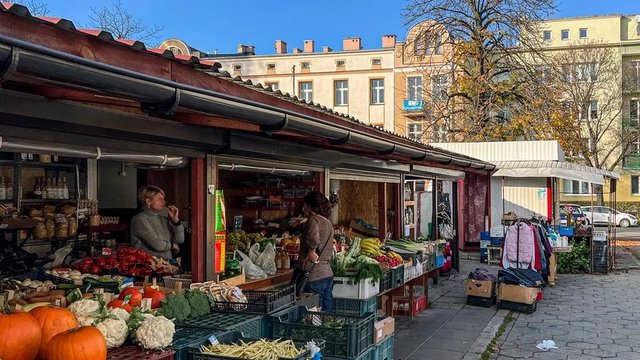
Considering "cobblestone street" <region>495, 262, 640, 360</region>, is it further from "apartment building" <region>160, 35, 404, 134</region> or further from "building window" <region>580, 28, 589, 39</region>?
"building window" <region>580, 28, 589, 39</region>

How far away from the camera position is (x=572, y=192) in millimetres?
45281

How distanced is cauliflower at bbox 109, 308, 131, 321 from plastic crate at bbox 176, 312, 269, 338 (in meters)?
0.45

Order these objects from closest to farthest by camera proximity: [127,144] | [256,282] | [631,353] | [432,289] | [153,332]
Result: [153,332] < [127,144] < [256,282] < [631,353] < [432,289]

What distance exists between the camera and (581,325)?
9.23 meters

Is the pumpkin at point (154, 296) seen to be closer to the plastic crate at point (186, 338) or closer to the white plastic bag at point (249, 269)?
the plastic crate at point (186, 338)

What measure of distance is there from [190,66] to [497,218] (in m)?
16.4

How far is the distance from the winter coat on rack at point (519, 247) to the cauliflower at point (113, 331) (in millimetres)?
9247

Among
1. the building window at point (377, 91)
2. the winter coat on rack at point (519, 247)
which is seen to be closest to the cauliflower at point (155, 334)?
the winter coat on rack at point (519, 247)

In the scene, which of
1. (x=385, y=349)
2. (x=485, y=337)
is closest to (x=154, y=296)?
(x=385, y=349)

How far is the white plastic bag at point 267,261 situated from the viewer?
6984mm

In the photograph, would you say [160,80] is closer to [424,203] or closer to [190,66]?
[190,66]

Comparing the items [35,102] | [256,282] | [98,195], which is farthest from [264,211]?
[35,102]

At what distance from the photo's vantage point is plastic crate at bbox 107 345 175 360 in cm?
317

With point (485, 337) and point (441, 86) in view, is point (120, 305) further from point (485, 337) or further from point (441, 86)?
point (441, 86)
